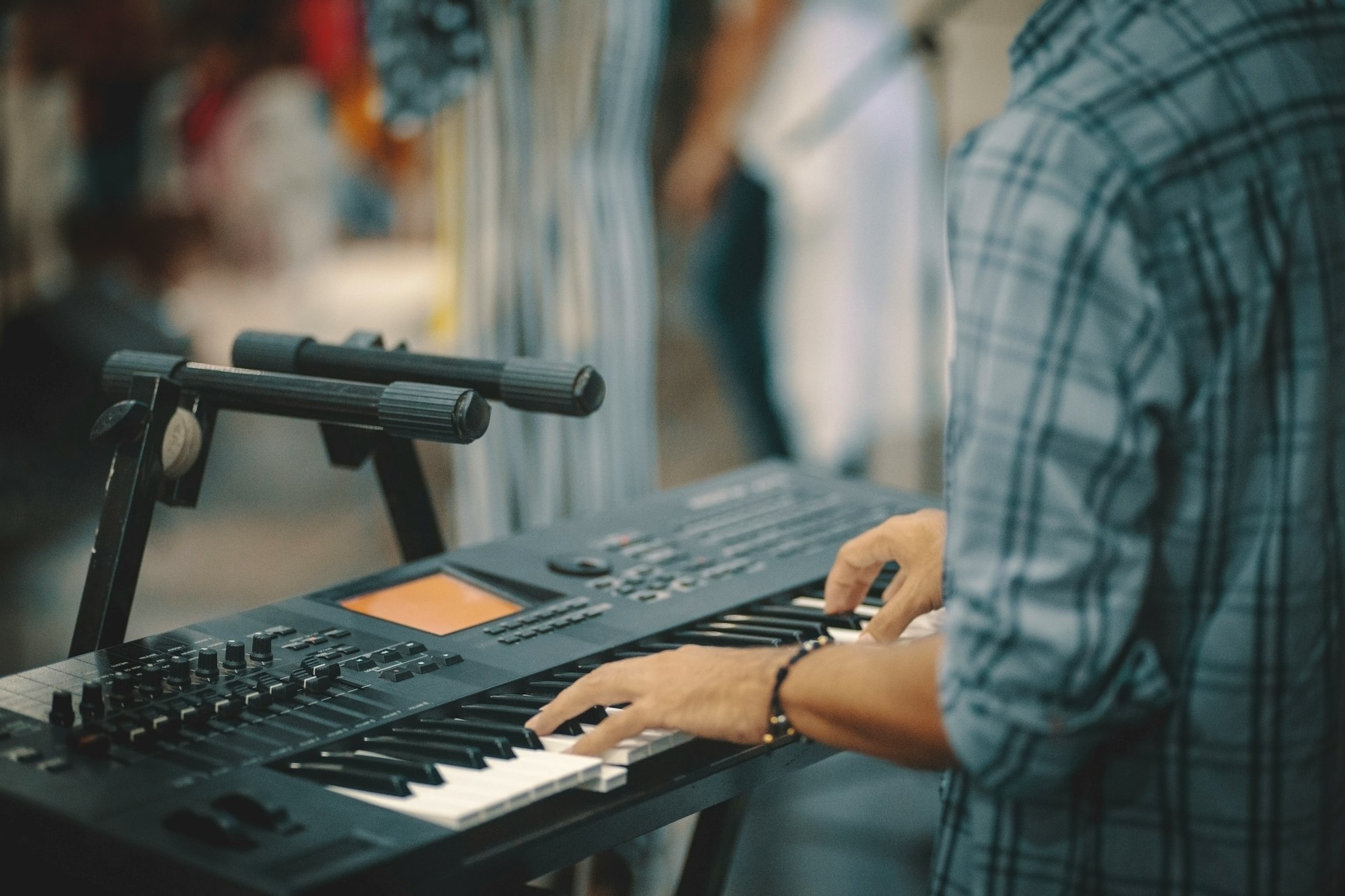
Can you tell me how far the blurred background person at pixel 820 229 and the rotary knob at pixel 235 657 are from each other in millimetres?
2392

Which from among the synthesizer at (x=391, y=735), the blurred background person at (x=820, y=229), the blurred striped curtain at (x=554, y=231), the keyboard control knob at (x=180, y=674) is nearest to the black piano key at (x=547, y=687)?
the synthesizer at (x=391, y=735)

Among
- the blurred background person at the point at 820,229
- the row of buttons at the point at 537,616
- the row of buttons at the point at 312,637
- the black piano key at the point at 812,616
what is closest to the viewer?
the row of buttons at the point at 312,637

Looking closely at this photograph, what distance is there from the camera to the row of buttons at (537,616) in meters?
1.58

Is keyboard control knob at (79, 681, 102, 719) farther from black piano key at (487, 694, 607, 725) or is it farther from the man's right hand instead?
the man's right hand

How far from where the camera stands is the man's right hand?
160 centimetres

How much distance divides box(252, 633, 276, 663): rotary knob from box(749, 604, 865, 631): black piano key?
0.59 metres

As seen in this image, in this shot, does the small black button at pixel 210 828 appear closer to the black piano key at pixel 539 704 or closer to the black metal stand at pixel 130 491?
the black piano key at pixel 539 704

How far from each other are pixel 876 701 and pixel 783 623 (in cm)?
54

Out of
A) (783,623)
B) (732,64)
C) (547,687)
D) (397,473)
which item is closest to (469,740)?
(547,687)

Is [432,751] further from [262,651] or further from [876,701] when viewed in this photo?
[876,701]

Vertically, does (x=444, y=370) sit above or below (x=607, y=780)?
above

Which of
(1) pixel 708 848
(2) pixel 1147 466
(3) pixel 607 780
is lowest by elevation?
(1) pixel 708 848

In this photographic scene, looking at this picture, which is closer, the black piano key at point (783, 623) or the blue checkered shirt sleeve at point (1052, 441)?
the blue checkered shirt sleeve at point (1052, 441)

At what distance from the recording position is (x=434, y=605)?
1.70m
